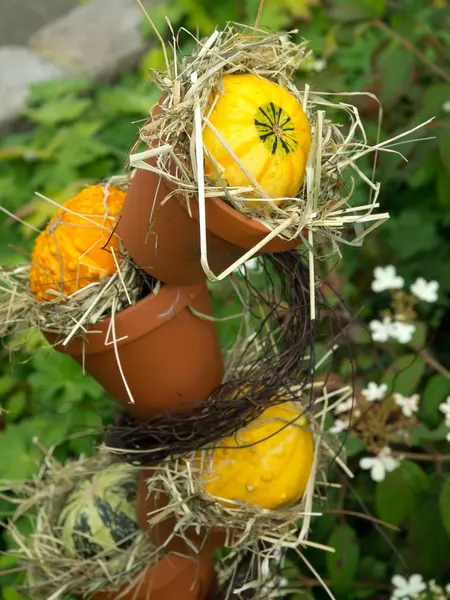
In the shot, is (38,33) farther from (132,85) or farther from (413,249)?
(413,249)

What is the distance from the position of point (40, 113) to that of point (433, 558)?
1.69m

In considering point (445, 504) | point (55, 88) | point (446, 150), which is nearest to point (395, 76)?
point (446, 150)

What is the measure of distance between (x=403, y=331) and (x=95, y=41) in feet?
6.42

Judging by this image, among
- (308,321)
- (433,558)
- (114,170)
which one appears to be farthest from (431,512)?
(114,170)

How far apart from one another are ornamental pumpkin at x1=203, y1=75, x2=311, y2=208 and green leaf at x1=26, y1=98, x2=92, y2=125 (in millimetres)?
1649

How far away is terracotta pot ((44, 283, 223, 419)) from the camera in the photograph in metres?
0.88

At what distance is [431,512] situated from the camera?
51.1 inches

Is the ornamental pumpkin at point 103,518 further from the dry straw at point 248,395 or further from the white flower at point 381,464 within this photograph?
the white flower at point 381,464

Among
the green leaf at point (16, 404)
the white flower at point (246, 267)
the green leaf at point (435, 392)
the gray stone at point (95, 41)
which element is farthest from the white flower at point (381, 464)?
the gray stone at point (95, 41)

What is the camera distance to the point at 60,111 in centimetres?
235

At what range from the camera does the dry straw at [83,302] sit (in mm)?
861

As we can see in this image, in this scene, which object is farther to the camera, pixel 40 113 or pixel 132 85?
pixel 132 85

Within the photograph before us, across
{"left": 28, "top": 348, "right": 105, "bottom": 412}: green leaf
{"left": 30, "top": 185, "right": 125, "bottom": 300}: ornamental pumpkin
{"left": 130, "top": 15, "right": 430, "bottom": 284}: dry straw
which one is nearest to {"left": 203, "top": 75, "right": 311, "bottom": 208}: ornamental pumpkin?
{"left": 130, "top": 15, "right": 430, "bottom": 284}: dry straw

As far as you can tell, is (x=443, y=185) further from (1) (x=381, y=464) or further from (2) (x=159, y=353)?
(2) (x=159, y=353)
